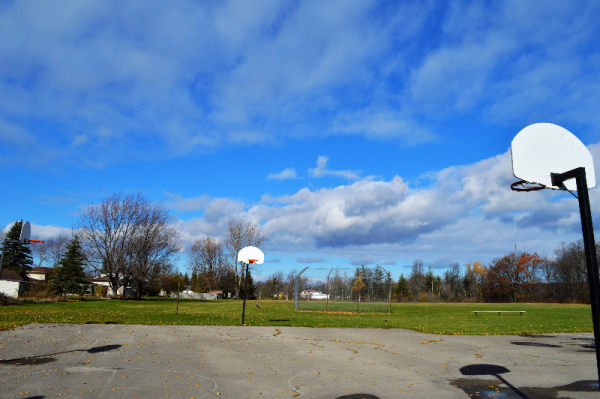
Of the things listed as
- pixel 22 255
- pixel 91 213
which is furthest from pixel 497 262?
pixel 22 255

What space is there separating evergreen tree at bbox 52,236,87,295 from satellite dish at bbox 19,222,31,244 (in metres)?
24.4

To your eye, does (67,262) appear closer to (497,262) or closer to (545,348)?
(545,348)

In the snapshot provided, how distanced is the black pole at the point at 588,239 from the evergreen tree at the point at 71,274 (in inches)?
1904

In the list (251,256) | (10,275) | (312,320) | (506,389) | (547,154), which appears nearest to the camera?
(547,154)

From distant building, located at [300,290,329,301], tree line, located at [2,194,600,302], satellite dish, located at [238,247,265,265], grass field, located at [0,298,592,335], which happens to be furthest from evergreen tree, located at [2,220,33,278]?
satellite dish, located at [238,247,265,265]

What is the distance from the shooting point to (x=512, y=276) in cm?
7631

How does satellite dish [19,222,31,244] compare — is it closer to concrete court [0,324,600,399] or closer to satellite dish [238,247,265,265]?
concrete court [0,324,600,399]

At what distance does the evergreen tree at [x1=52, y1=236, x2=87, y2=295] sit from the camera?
42.8 m

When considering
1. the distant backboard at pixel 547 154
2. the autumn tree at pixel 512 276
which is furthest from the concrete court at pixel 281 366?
the autumn tree at pixel 512 276

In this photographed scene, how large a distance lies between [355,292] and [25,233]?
22.3 m

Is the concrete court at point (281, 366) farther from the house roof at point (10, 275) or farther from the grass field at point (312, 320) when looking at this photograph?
the house roof at point (10, 275)

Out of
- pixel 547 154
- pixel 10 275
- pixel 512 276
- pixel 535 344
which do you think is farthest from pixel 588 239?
pixel 512 276

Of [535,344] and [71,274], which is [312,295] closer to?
[535,344]

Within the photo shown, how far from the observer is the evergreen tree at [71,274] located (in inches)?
1687
